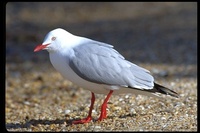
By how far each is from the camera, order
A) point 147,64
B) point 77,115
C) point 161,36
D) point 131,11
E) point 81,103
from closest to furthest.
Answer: point 77,115, point 81,103, point 147,64, point 161,36, point 131,11

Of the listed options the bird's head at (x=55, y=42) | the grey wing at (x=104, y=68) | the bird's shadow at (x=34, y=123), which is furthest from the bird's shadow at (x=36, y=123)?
→ the bird's head at (x=55, y=42)

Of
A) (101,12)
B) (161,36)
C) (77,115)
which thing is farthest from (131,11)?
(77,115)

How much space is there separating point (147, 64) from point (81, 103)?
3.14m

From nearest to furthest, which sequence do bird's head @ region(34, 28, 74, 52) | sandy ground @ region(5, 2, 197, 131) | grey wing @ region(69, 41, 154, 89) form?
grey wing @ region(69, 41, 154, 89), bird's head @ region(34, 28, 74, 52), sandy ground @ region(5, 2, 197, 131)

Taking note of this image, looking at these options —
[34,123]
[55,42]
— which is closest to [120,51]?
[34,123]

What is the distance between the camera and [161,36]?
41.5 feet

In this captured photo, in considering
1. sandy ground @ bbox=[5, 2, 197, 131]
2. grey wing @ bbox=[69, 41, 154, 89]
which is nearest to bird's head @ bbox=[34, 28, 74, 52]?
grey wing @ bbox=[69, 41, 154, 89]

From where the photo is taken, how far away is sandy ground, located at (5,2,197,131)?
18.7ft

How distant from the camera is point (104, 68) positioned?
5.24 m

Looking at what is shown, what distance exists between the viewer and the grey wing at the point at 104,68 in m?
5.16

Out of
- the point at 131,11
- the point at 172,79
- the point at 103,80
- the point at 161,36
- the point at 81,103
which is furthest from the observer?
the point at 131,11

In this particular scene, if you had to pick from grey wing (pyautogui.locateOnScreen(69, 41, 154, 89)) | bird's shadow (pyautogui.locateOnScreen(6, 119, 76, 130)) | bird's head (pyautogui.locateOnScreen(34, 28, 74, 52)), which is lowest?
bird's shadow (pyautogui.locateOnScreen(6, 119, 76, 130))

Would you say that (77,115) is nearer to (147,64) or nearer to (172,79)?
(172,79)

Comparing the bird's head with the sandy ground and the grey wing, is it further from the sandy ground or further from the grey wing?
the sandy ground
